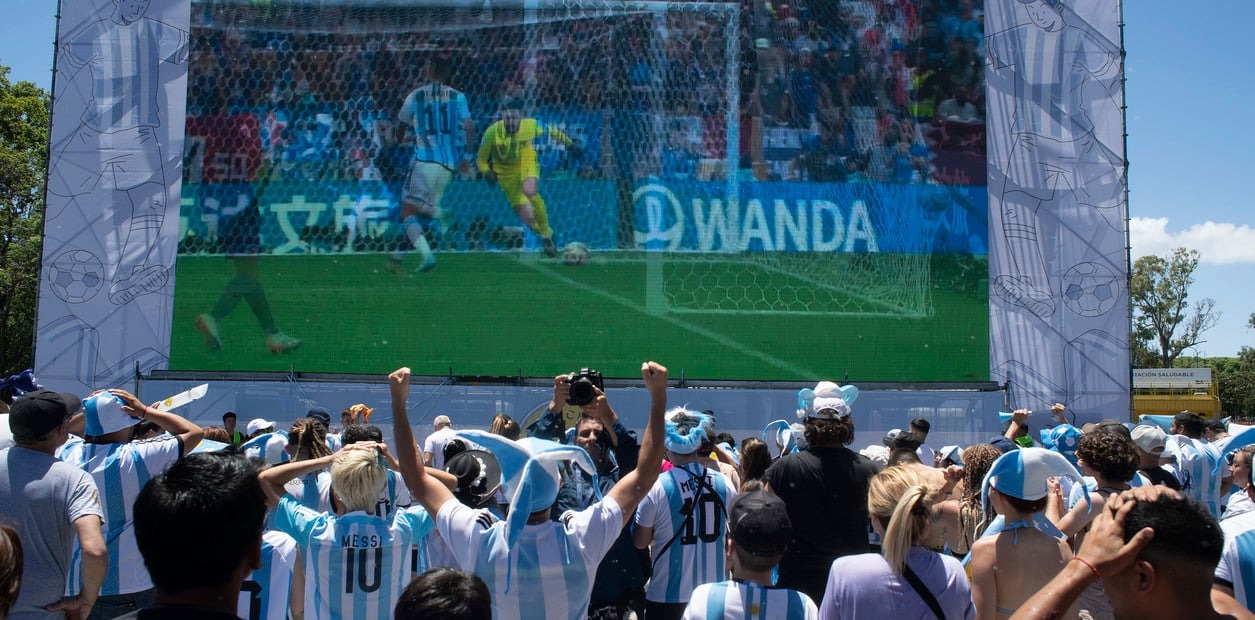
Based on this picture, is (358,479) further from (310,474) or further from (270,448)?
(270,448)

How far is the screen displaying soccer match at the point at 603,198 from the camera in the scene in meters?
12.9

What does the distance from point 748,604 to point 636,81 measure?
11.2m

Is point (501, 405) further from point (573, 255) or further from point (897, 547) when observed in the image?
point (897, 547)

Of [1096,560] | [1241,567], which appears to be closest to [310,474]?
[1096,560]

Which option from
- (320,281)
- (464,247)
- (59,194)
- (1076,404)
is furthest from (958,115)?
(59,194)

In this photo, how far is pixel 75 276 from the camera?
43.0 feet

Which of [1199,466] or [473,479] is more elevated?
[473,479]

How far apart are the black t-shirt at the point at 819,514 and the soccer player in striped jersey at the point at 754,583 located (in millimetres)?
1156

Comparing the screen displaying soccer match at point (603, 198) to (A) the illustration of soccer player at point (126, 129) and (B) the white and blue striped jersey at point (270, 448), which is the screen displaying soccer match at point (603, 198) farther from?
(B) the white and blue striped jersey at point (270, 448)

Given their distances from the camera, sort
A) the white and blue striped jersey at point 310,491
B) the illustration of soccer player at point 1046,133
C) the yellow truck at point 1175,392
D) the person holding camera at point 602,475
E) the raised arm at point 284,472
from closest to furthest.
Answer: the raised arm at point 284,472
the person holding camera at point 602,475
the white and blue striped jersey at point 310,491
the illustration of soccer player at point 1046,133
the yellow truck at point 1175,392

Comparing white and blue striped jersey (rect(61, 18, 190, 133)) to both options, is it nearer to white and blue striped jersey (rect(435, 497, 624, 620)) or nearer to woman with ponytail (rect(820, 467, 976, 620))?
white and blue striped jersey (rect(435, 497, 624, 620))

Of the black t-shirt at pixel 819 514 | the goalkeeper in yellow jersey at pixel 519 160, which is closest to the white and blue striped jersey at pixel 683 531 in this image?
the black t-shirt at pixel 819 514

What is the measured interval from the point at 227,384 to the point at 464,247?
3861 millimetres

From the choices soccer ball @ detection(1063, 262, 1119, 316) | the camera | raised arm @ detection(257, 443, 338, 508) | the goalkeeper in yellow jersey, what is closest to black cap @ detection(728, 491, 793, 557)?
the camera
